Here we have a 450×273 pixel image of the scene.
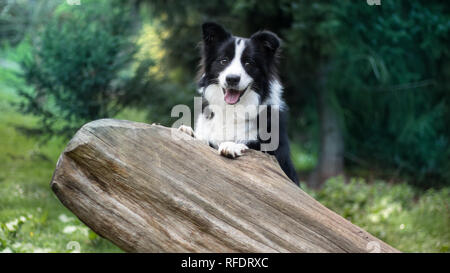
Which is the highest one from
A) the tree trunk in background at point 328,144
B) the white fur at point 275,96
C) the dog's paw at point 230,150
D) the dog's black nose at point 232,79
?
the dog's black nose at point 232,79

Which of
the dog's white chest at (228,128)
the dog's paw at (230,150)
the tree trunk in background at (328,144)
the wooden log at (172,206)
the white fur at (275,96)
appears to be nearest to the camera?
the wooden log at (172,206)

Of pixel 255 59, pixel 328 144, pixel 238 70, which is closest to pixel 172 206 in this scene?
pixel 238 70

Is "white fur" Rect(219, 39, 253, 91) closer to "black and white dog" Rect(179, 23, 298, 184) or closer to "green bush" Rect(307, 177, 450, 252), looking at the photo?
"black and white dog" Rect(179, 23, 298, 184)

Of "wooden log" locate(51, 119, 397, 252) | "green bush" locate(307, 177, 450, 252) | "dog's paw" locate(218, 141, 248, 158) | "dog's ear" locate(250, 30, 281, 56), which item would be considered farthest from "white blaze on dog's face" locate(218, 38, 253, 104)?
"green bush" locate(307, 177, 450, 252)

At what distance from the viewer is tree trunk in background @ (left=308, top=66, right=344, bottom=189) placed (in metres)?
8.45

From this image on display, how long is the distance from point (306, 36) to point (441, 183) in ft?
12.3

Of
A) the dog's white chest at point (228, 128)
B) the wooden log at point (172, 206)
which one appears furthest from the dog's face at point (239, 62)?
the wooden log at point (172, 206)

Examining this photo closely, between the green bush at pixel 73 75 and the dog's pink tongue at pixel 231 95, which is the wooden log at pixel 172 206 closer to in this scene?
the dog's pink tongue at pixel 231 95

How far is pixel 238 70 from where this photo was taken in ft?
11.9

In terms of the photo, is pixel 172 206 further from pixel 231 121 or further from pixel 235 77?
pixel 235 77

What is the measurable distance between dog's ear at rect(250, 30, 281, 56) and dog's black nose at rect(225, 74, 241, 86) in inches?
16.6

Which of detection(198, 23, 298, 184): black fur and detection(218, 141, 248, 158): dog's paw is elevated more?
detection(198, 23, 298, 184): black fur

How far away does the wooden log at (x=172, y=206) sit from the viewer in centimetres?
291

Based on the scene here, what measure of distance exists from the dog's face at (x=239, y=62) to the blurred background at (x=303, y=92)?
245cm
